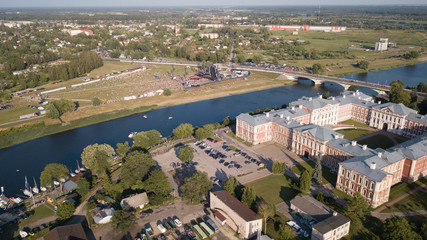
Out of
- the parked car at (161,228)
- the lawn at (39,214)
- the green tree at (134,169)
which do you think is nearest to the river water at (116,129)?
the lawn at (39,214)

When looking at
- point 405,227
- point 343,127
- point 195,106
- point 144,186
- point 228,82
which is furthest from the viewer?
point 228,82

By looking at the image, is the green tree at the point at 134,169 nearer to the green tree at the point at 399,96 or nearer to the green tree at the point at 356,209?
the green tree at the point at 356,209

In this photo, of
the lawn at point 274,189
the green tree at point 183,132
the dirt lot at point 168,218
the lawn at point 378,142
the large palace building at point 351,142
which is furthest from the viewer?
the green tree at point 183,132

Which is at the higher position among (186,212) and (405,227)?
(405,227)

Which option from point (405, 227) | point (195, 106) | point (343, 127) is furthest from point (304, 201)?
point (195, 106)

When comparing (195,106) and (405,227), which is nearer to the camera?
(405,227)

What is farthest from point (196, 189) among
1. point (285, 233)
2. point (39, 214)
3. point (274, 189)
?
point (39, 214)

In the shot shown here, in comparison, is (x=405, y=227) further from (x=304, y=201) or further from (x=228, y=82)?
(x=228, y=82)
